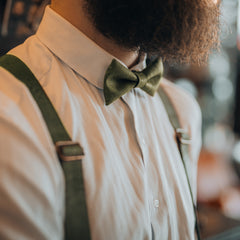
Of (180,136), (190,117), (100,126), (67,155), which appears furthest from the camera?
(190,117)

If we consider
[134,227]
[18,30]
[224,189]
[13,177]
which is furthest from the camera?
[224,189]

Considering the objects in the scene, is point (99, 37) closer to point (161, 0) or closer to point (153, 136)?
point (161, 0)

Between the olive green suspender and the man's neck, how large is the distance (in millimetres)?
175

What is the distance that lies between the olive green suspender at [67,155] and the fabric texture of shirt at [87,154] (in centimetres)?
1

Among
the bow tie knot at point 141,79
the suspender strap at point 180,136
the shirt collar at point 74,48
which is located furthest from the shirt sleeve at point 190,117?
the shirt collar at point 74,48

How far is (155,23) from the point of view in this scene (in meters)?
0.77

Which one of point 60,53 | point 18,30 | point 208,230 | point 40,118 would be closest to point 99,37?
point 60,53

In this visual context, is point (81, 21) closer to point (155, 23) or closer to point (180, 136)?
point (155, 23)

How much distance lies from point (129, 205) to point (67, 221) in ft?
0.54

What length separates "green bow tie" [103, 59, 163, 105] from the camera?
77 cm

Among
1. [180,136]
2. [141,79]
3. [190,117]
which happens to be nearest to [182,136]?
[180,136]

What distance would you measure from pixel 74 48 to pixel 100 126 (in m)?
0.21

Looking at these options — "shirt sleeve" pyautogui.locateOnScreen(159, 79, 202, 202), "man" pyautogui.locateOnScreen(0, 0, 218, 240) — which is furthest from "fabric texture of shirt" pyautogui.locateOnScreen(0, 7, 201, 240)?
"shirt sleeve" pyautogui.locateOnScreen(159, 79, 202, 202)

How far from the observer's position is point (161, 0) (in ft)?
2.44
